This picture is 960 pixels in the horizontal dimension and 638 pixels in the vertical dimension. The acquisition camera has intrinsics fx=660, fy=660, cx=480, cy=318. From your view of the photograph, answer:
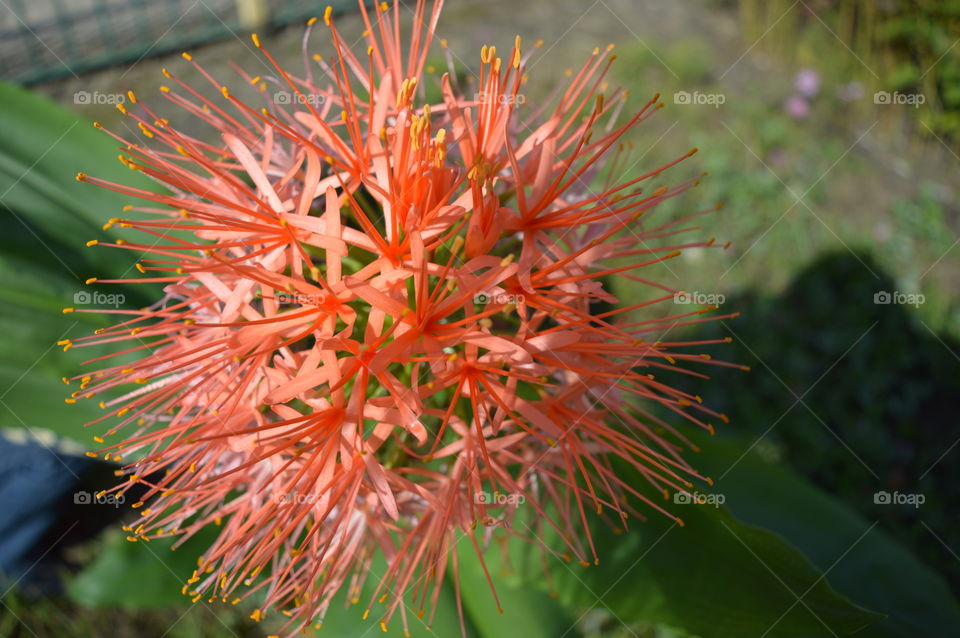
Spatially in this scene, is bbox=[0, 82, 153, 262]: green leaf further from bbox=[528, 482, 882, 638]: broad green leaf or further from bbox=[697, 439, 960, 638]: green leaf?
bbox=[697, 439, 960, 638]: green leaf

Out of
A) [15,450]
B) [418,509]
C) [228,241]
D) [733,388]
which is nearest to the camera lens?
[228,241]

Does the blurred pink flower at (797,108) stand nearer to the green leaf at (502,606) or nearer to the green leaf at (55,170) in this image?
the green leaf at (502,606)

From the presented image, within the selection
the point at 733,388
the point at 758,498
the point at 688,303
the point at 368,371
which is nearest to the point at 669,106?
the point at 688,303

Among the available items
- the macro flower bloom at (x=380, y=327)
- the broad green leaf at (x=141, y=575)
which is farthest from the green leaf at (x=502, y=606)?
the broad green leaf at (x=141, y=575)

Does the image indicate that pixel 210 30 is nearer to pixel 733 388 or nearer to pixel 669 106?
pixel 669 106

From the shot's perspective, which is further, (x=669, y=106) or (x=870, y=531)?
(x=669, y=106)

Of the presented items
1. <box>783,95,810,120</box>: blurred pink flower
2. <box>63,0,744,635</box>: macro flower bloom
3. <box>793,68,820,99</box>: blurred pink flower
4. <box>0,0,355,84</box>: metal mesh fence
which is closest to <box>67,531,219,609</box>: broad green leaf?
<box>63,0,744,635</box>: macro flower bloom

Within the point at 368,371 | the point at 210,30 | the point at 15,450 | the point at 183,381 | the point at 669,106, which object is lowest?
the point at 15,450

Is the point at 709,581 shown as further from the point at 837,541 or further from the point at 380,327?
the point at 380,327

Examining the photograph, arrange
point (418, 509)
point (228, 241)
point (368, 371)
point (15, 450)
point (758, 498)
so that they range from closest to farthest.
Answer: point (368, 371) < point (228, 241) < point (418, 509) < point (758, 498) < point (15, 450)
